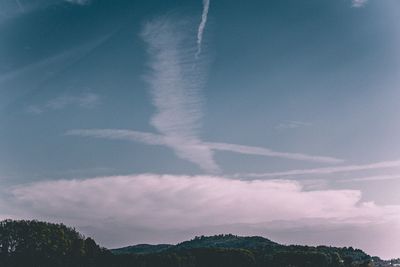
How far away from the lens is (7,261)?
19450 centimetres

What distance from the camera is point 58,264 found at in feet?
655

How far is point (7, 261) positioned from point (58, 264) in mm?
19545

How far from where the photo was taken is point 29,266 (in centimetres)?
19650

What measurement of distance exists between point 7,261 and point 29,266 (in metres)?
8.63

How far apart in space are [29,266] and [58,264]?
11.1 m
